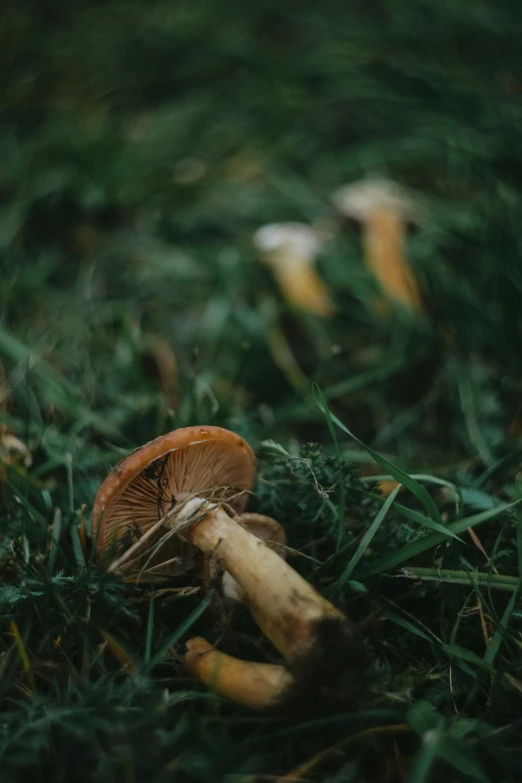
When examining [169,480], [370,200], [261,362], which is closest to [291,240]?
[370,200]

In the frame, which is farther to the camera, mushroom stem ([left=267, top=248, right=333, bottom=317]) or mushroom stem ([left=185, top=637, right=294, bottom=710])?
mushroom stem ([left=267, top=248, right=333, bottom=317])

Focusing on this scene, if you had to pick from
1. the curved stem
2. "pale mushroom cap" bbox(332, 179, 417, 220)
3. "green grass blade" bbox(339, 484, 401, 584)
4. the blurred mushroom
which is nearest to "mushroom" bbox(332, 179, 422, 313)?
"pale mushroom cap" bbox(332, 179, 417, 220)

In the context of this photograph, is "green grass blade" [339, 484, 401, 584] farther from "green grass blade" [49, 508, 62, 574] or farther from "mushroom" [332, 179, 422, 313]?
"mushroom" [332, 179, 422, 313]

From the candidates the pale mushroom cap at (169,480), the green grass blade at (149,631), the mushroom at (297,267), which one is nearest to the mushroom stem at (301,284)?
the mushroom at (297,267)

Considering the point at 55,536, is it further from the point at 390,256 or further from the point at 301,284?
the point at 390,256

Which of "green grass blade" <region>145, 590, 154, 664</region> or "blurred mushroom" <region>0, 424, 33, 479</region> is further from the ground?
"blurred mushroom" <region>0, 424, 33, 479</region>

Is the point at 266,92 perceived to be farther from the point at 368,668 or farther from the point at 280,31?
the point at 368,668

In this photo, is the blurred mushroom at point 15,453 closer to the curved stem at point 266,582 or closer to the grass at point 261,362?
the grass at point 261,362
